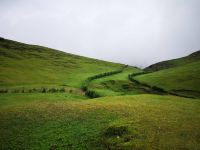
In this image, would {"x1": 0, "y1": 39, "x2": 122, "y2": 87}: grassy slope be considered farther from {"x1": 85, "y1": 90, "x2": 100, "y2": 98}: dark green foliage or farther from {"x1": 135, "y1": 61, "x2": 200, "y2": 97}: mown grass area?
{"x1": 135, "y1": 61, "x2": 200, "y2": 97}: mown grass area

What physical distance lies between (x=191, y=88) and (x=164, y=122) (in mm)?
44138

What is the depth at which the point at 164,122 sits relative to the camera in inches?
1254

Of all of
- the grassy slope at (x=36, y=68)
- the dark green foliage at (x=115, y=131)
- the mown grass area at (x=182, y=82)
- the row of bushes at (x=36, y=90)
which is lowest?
the dark green foliage at (x=115, y=131)

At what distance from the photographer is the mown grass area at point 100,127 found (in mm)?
26781

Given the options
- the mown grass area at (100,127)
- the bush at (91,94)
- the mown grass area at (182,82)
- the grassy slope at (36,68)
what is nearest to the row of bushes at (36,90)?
the bush at (91,94)

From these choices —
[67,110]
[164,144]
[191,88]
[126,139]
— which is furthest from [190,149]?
[191,88]

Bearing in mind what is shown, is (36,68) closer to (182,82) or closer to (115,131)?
(182,82)

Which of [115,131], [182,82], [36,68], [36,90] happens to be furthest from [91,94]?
[36,68]

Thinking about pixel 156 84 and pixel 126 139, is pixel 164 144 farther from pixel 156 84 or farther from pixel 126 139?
pixel 156 84

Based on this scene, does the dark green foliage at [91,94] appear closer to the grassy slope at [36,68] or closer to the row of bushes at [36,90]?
the row of bushes at [36,90]

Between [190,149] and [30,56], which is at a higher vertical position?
[30,56]

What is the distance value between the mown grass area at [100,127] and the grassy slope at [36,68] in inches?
1632

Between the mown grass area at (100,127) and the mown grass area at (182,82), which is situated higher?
the mown grass area at (182,82)

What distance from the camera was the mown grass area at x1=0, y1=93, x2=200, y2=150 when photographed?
2678 centimetres
